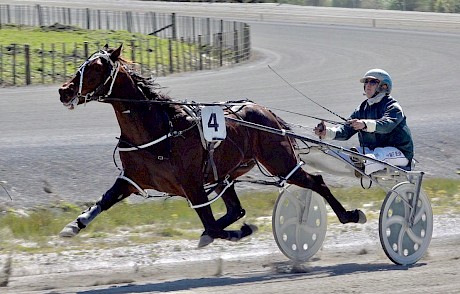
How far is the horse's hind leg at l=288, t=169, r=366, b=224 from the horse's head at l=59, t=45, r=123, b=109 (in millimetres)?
1864

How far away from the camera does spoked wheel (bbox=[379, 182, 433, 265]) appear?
26.7 ft

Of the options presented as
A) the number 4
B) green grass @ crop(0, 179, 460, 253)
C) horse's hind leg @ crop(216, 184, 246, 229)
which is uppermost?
the number 4

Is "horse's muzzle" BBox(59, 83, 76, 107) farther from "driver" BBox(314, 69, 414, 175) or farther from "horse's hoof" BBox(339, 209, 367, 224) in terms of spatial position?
"horse's hoof" BBox(339, 209, 367, 224)

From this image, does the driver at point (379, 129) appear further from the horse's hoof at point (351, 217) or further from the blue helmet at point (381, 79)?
the horse's hoof at point (351, 217)

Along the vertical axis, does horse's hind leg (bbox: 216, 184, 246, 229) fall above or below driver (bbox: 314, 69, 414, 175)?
below

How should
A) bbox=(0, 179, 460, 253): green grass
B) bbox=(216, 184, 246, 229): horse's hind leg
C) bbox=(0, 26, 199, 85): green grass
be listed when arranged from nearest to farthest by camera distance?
1. bbox=(216, 184, 246, 229): horse's hind leg
2. bbox=(0, 179, 460, 253): green grass
3. bbox=(0, 26, 199, 85): green grass

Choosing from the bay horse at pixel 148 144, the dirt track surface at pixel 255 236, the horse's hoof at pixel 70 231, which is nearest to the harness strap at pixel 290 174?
the bay horse at pixel 148 144

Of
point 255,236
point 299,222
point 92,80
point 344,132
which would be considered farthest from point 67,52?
point 92,80

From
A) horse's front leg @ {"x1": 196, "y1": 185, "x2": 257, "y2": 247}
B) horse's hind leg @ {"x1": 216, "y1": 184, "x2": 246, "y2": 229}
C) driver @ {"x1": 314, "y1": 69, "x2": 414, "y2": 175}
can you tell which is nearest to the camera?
horse's front leg @ {"x1": 196, "y1": 185, "x2": 257, "y2": 247}

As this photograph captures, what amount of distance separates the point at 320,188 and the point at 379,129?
741mm

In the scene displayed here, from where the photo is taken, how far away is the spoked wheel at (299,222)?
8289 mm

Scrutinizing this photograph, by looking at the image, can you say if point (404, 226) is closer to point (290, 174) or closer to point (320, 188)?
point (320, 188)

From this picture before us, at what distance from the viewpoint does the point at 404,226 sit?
27.2ft

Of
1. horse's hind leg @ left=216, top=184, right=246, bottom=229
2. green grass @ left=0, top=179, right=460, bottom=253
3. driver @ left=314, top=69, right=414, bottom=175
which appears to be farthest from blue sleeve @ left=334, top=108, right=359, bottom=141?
green grass @ left=0, top=179, right=460, bottom=253
